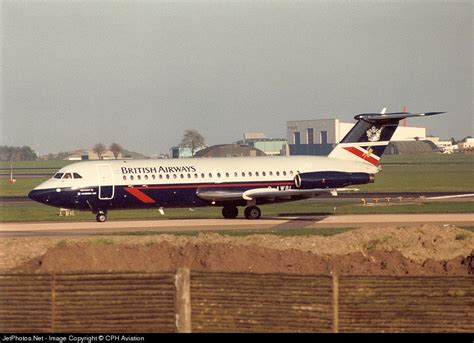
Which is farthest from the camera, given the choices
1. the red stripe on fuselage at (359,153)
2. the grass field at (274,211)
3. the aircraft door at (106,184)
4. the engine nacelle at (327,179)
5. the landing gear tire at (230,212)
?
the grass field at (274,211)

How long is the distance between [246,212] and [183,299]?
2949cm

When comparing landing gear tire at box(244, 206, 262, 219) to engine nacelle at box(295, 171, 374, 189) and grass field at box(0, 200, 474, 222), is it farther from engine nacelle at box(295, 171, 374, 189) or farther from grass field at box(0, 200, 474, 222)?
grass field at box(0, 200, 474, 222)

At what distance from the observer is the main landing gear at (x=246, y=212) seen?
42.3 metres

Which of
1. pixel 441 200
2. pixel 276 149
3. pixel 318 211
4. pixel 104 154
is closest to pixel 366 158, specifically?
pixel 318 211

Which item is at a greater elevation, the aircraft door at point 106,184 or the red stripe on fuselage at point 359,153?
the red stripe on fuselage at point 359,153

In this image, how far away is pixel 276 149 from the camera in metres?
178

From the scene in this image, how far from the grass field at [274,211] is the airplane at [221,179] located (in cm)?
290

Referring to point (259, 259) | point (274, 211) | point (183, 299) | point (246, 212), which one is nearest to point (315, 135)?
point (274, 211)

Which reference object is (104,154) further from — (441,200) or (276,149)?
(441,200)

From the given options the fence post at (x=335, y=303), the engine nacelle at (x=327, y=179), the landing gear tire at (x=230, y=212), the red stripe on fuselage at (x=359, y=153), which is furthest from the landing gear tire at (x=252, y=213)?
the fence post at (x=335, y=303)

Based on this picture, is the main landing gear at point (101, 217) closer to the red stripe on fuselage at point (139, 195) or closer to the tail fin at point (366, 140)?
the red stripe on fuselage at point (139, 195)

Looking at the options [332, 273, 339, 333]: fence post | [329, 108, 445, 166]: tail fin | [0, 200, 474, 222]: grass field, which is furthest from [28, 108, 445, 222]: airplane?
[332, 273, 339, 333]: fence post

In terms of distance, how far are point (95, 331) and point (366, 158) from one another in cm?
3208

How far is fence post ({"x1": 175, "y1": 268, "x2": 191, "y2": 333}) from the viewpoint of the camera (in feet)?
42.1
